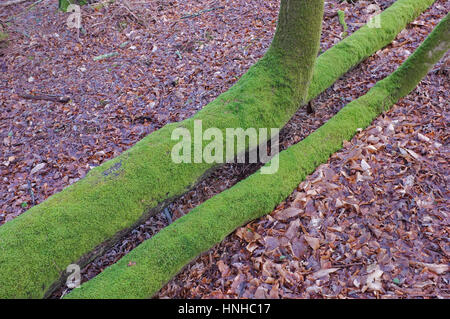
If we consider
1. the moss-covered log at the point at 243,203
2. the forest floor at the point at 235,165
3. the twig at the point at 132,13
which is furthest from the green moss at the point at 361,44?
the twig at the point at 132,13

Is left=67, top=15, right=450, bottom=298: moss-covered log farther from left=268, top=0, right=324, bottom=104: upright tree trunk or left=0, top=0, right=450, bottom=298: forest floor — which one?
left=268, top=0, right=324, bottom=104: upright tree trunk

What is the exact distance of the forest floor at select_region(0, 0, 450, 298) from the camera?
2924 mm

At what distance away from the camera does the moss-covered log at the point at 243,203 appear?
292 centimetres

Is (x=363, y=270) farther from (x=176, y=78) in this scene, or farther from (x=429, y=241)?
(x=176, y=78)

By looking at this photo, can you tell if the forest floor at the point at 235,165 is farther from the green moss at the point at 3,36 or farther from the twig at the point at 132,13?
the green moss at the point at 3,36

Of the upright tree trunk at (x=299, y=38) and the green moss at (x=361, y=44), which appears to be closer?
the upright tree trunk at (x=299, y=38)

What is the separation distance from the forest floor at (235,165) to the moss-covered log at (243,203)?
0.17m

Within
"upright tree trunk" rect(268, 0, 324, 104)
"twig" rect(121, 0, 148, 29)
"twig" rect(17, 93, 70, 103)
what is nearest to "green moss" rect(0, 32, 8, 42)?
"twig" rect(17, 93, 70, 103)

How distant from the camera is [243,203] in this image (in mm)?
3457

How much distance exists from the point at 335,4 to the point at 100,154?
591 cm

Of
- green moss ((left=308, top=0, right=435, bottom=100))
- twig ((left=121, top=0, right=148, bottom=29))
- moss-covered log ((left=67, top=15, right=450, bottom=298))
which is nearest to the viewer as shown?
moss-covered log ((left=67, top=15, right=450, bottom=298))

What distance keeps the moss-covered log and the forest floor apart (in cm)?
17

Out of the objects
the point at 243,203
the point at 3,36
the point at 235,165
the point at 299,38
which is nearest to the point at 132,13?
→ the point at 3,36

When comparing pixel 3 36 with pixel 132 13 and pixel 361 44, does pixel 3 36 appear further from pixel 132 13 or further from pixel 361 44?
pixel 361 44
